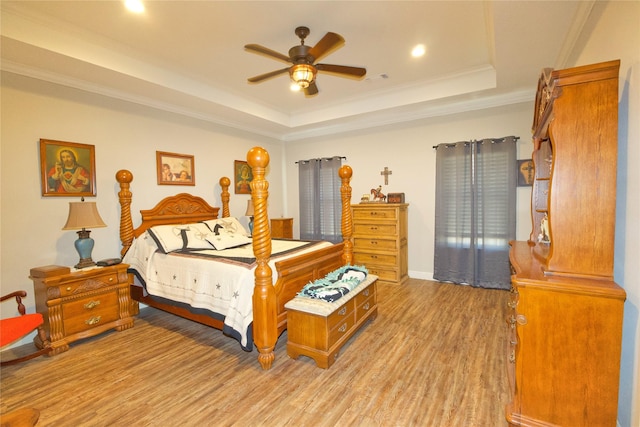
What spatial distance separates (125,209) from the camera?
344 cm

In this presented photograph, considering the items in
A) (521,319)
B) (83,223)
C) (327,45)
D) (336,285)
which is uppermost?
(327,45)

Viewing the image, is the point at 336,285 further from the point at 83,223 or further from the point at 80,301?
the point at 83,223

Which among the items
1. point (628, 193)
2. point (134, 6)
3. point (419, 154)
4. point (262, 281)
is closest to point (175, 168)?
point (134, 6)

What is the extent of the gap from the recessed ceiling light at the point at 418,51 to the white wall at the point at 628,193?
154cm

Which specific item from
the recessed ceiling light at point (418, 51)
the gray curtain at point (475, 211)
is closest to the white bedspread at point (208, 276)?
the gray curtain at point (475, 211)

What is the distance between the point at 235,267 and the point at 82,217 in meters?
1.76

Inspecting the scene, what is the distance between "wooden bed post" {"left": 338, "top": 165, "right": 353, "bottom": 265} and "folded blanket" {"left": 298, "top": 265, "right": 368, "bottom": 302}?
0.44 meters

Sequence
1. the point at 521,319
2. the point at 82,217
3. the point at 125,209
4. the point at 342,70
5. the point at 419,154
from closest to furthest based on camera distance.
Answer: the point at 521,319
the point at 342,70
the point at 82,217
the point at 125,209
the point at 419,154

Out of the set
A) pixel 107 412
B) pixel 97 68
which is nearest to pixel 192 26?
pixel 97 68

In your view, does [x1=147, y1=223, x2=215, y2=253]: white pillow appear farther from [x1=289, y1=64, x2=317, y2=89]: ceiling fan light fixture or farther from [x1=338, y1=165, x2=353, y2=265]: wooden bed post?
[x1=289, y1=64, x2=317, y2=89]: ceiling fan light fixture

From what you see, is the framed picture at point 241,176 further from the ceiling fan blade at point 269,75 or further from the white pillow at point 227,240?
the ceiling fan blade at point 269,75

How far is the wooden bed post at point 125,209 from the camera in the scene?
3398 mm

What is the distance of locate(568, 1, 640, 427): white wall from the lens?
144cm

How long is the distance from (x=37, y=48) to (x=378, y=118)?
427 cm
